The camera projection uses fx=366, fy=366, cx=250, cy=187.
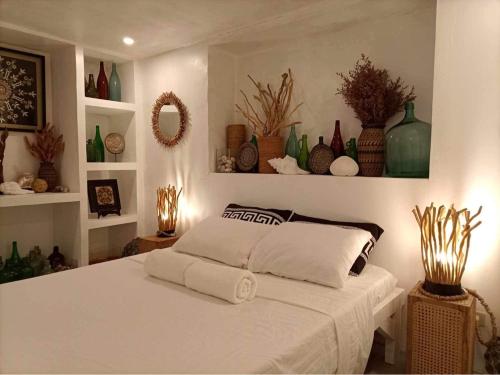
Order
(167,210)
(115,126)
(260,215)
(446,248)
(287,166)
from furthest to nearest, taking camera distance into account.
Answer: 1. (115,126)
2. (167,210)
3. (287,166)
4. (260,215)
5. (446,248)

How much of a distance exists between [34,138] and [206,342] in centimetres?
293

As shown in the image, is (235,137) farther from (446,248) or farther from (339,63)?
(446,248)

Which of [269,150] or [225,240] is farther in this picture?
[269,150]

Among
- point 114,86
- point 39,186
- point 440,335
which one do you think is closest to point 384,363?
point 440,335


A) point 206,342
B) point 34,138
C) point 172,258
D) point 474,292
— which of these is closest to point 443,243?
point 474,292

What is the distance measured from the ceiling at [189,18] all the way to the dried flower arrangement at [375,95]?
422 millimetres

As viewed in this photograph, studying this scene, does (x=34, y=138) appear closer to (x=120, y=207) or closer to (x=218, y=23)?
(x=120, y=207)

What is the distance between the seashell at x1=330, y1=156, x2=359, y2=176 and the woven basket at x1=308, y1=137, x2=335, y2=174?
4.9 inches

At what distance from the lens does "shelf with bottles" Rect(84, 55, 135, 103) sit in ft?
11.7

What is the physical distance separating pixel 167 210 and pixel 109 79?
1.47 m

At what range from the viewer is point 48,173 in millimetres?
3283

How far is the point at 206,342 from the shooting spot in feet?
4.28

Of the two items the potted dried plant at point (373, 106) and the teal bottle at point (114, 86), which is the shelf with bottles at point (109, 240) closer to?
the teal bottle at point (114, 86)

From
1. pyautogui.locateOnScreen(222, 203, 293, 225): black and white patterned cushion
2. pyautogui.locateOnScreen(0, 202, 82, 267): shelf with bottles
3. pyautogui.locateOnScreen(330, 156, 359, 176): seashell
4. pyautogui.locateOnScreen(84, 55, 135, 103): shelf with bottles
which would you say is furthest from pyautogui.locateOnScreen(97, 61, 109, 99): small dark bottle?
pyautogui.locateOnScreen(330, 156, 359, 176): seashell
